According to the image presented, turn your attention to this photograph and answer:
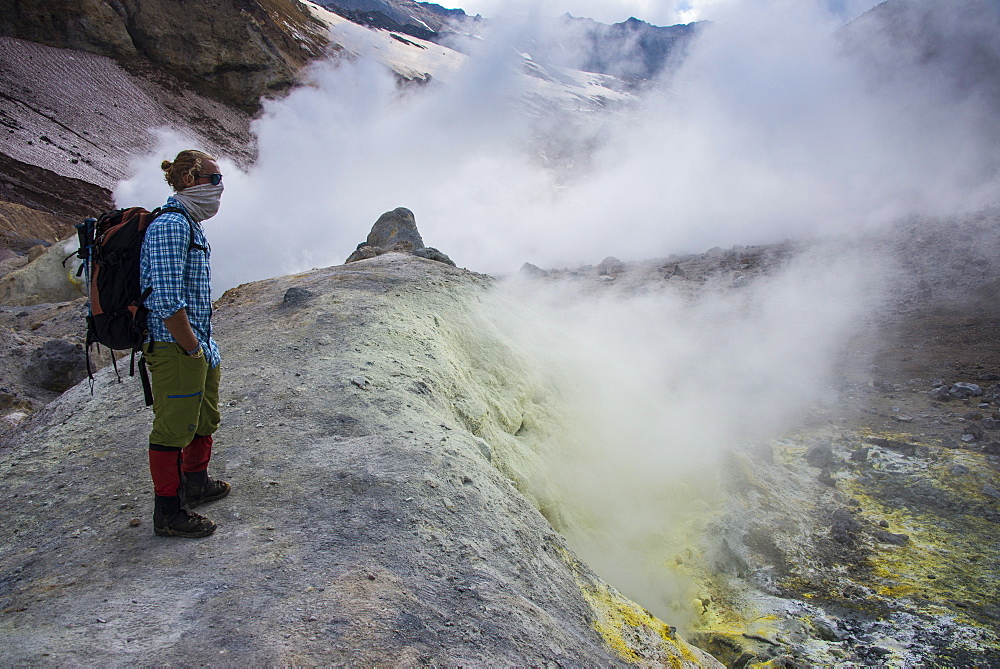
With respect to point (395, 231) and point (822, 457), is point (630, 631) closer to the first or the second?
point (822, 457)

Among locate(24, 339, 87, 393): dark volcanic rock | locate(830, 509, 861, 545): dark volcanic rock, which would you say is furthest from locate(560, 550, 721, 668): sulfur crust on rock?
locate(24, 339, 87, 393): dark volcanic rock

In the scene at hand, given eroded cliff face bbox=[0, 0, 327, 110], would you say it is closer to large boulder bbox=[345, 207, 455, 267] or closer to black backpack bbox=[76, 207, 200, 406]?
large boulder bbox=[345, 207, 455, 267]

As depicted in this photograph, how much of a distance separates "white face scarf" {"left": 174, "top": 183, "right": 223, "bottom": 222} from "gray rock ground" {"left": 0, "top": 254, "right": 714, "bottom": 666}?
1149 mm

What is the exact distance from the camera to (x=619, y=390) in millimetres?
6008

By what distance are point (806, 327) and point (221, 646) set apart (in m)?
10.5

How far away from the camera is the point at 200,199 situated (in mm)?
1913

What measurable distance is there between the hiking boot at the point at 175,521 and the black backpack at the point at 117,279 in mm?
580

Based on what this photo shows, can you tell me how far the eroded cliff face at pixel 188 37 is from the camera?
819 inches

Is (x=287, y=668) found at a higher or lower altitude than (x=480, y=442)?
lower

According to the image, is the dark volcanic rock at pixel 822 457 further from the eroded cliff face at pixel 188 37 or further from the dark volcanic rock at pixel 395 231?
the eroded cliff face at pixel 188 37

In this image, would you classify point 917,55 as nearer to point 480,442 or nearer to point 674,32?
point 480,442

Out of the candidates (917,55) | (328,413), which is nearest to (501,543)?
(328,413)

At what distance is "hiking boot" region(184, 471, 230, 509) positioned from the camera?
207cm

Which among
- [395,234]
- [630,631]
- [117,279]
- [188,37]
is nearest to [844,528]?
[630,631]
